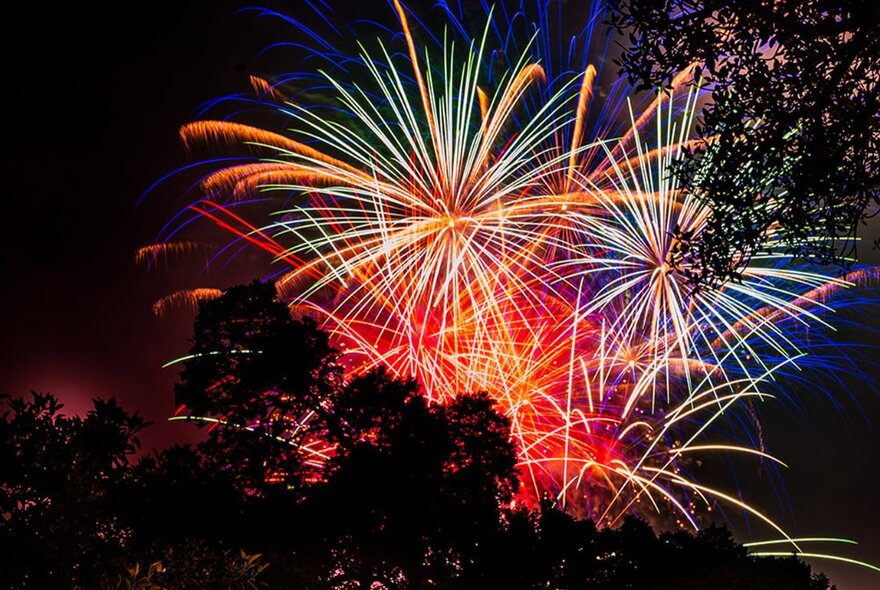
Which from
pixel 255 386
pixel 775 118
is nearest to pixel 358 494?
pixel 255 386

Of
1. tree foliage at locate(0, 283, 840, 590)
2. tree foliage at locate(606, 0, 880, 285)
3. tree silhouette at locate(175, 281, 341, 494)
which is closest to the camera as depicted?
tree foliage at locate(606, 0, 880, 285)

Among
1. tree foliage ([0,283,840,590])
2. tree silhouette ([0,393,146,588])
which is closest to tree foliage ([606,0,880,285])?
tree foliage ([0,283,840,590])

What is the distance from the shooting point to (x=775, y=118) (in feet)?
30.4

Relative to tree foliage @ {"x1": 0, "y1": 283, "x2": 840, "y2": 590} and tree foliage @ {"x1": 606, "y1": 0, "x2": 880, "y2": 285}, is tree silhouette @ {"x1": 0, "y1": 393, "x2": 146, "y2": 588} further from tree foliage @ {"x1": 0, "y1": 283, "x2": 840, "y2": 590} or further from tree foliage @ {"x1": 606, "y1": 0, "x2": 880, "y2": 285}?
tree foliage @ {"x1": 606, "y1": 0, "x2": 880, "y2": 285}

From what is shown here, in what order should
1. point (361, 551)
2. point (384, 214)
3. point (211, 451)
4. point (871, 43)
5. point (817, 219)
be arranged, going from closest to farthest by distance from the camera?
1. point (871, 43)
2. point (817, 219)
3. point (361, 551)
4. point (211, 451)
5. point (384, 214)

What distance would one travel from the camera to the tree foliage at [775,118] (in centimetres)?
898

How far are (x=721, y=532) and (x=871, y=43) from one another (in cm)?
744

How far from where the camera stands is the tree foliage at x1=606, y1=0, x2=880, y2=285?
898cm

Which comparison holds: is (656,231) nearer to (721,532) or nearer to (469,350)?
(469,350)

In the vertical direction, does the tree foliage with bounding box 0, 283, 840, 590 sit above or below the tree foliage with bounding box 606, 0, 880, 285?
below

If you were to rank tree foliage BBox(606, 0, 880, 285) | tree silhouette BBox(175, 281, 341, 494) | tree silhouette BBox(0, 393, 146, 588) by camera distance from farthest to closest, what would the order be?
tree silhouette BBox(175, 281, 341, 494) → tree foliage BBox(606, 0, 880, 285) → tree silhouette BBox(0, 393, 146, 588)

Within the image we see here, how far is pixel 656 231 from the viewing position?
20.3m

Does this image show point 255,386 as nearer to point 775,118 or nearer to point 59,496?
point 59,496

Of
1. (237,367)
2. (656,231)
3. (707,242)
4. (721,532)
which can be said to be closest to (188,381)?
(237,367)
